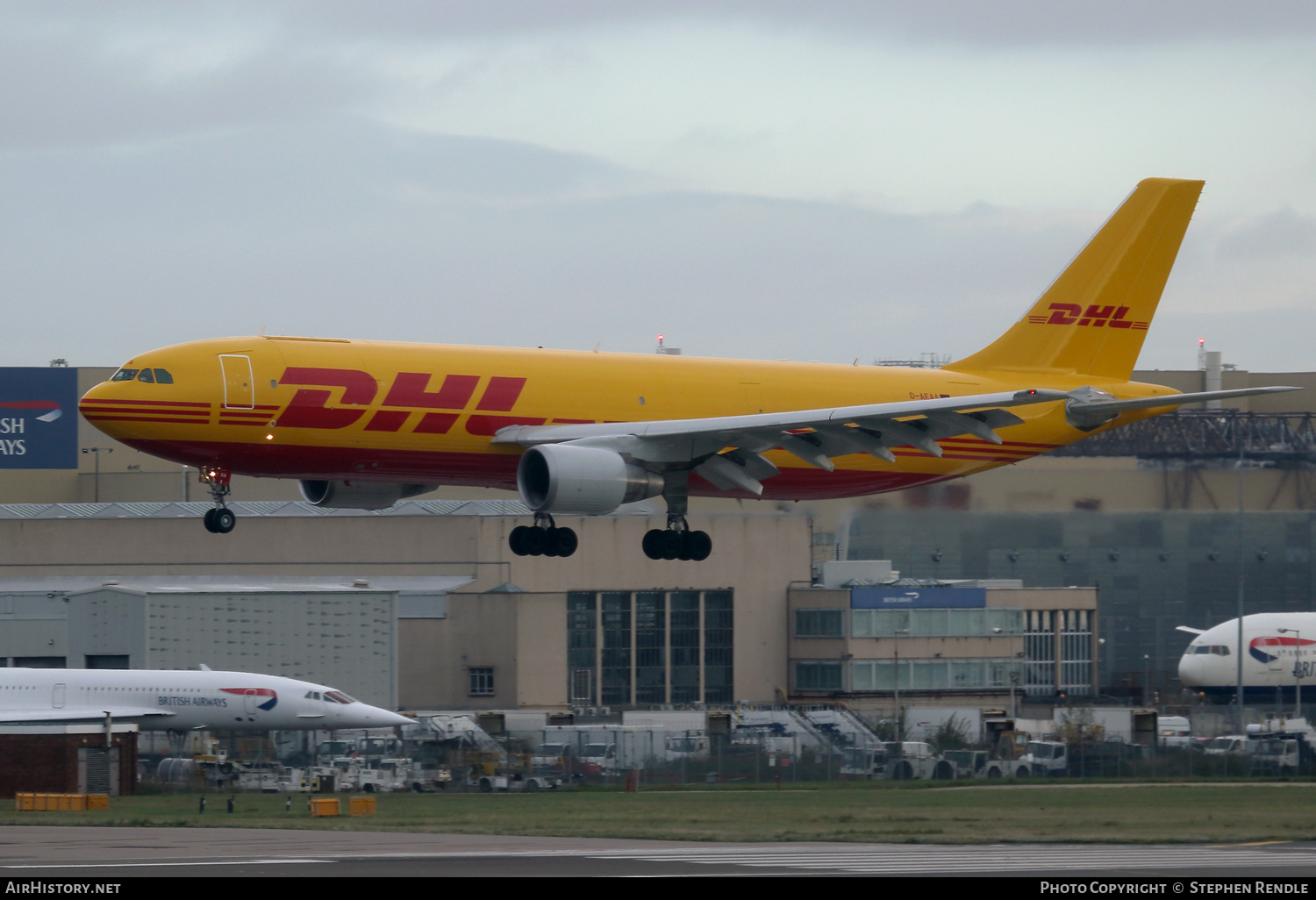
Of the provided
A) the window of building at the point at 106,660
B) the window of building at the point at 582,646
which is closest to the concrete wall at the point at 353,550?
the window of building at the point at 582,646

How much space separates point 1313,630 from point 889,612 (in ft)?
67.3

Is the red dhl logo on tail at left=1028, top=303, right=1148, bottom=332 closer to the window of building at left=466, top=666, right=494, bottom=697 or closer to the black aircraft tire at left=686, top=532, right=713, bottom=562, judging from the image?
the black aircraft tire at left=686, top=532, right=713, bottom=562

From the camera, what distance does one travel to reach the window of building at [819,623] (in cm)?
9456

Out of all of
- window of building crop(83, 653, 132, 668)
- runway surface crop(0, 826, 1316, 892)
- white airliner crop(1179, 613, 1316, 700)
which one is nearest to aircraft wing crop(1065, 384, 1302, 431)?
runway surface crop(0, 826, 1316, 892)

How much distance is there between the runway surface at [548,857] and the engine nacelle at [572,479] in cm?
713

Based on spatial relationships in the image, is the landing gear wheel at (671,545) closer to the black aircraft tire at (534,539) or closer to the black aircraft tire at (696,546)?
the black aircraft tire at (696,546)

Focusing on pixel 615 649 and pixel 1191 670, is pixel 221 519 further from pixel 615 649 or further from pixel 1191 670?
pixel 1191 670

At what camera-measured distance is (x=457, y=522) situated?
9150 cm

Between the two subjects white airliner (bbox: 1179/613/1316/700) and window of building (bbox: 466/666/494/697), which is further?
window of building (bbox: 466/666/494/697)

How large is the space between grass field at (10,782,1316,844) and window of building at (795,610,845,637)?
32945 millimetres

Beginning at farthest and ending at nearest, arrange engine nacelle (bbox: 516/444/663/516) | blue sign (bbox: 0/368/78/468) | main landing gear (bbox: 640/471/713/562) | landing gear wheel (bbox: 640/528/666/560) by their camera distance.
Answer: blue sign (bbox: 0/368/78/468), landing gear wheel (bbox: 640/528/666/560), main landing gear (bbox: 640/471/713/562), engine nacelle (bbox: 516/444/663/516)

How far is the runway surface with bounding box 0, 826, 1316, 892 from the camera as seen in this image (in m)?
30.2

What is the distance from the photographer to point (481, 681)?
8675cm

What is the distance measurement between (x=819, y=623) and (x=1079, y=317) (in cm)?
4747
